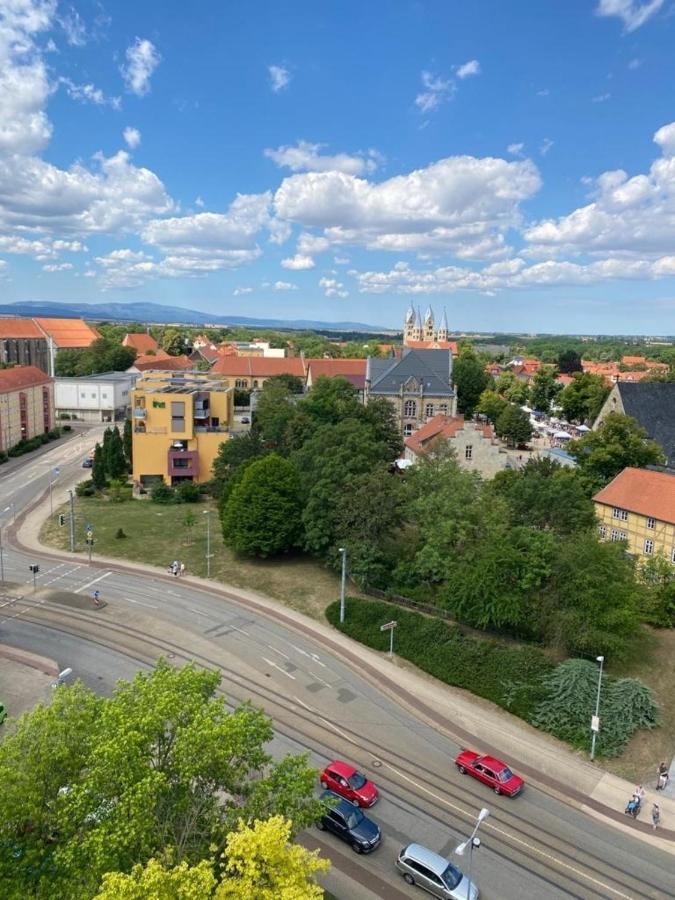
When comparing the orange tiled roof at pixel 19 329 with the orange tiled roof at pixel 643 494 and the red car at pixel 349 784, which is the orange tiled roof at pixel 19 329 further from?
the red car at pixel 349 784

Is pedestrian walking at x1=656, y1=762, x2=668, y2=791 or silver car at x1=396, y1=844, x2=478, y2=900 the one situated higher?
silver car at x1=396, y1=844, x2=478, y2=900

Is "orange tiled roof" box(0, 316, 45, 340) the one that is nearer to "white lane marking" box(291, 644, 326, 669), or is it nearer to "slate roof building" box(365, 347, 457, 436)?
"slate roof building" box(365, 347, 457, 436)

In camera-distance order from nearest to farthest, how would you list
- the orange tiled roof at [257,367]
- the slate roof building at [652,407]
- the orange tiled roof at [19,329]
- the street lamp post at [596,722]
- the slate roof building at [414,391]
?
the street lamp post at [596,722]
the slate roof building at [652,407]
the slate roof building at [414,391]
the orange tiled roof at [257,367]
the orange tiled roof at [19,329]

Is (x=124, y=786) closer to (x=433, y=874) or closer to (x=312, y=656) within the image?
(x=433, y=874)

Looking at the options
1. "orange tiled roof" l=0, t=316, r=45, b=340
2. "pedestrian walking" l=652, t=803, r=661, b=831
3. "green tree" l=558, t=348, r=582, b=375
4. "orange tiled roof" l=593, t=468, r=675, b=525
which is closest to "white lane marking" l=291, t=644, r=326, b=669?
"pedestrian walking" l=652, t=803, r=661, b=831

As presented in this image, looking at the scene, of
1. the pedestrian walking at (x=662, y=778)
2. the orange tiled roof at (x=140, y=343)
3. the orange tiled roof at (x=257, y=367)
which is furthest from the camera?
the orange tiled roof at (x=140, y=343)

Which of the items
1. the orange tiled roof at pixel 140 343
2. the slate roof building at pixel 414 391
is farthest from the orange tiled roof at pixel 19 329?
the slate roof building at pixel 414 391

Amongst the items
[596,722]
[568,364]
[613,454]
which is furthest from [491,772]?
[568,364]
